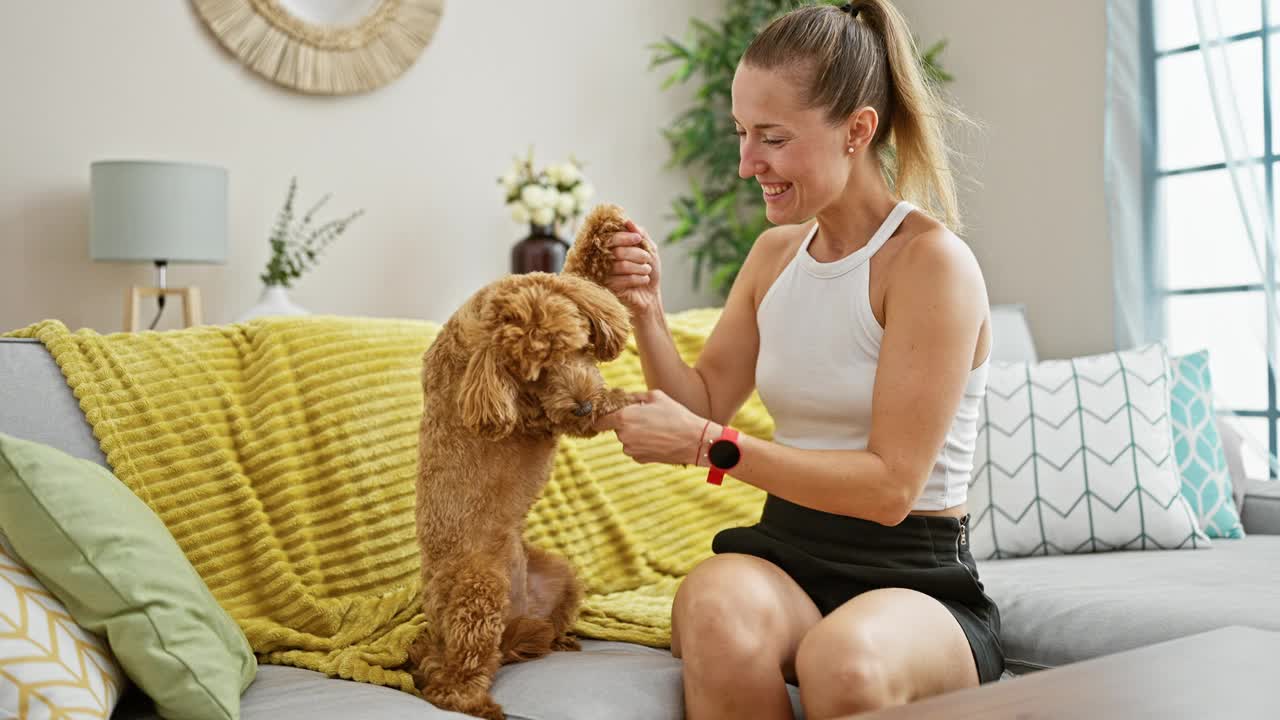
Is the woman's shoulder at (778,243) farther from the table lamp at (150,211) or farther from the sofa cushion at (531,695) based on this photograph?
the table lamp at (150,211)

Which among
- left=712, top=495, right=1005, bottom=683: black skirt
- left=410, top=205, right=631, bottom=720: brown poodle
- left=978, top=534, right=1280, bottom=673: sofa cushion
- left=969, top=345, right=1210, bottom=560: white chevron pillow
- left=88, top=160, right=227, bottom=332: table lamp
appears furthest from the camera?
left=88, top=160, right=227, bottom=332: table lamp

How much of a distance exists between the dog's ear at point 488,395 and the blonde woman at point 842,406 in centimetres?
14

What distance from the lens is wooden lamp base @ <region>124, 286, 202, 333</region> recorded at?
2.84 m

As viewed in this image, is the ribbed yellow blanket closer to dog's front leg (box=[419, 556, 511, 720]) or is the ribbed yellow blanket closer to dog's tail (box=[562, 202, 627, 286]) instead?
dog's front leg (box=[419, 556, 511, 720])

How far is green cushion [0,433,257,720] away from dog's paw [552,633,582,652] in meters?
0.44

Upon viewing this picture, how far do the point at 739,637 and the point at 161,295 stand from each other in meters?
2.20

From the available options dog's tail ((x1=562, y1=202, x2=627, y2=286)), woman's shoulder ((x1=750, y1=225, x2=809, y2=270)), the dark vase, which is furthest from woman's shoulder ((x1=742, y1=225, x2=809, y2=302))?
the dark vase

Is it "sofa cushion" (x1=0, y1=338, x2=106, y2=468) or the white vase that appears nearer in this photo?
"sofa cushion" (x1=0, y1=338, x2=106, y2=468)

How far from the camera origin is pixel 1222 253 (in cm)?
299

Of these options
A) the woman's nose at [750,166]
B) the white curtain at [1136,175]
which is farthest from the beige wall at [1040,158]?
the woman's nose at [750,166]

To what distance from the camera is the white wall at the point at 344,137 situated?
288cm

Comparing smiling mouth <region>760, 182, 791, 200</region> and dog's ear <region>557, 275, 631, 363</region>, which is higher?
smiling mouth <region>760, 182, 791, 200</region>

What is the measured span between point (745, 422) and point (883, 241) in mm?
730

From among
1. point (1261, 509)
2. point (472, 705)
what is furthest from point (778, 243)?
point (1261, 509)
